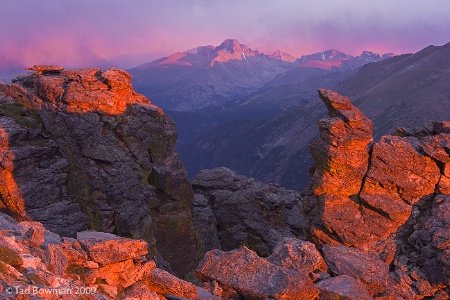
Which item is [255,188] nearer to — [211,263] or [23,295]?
[211,263]

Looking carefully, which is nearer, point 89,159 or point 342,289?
point 342,289

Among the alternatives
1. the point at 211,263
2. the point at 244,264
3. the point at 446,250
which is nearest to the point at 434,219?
the point at 446,250

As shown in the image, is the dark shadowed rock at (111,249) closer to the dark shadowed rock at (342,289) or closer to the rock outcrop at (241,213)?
the dark shadowed rock at (342,289)

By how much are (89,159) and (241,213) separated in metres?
27.5

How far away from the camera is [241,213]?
60281mm

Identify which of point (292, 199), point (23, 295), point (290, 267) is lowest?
point (292, 199)

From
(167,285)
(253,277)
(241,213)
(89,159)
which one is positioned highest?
(89,159)

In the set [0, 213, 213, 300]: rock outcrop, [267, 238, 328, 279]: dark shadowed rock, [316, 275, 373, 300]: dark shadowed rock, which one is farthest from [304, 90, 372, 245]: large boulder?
[0, 213, 213, 300]: rock outcrop

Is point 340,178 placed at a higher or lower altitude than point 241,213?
higher

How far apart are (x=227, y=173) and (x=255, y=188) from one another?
231 inches

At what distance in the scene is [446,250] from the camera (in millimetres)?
25938

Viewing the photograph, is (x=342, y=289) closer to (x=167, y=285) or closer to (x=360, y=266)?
(x=360, y=266)

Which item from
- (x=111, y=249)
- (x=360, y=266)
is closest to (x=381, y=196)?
(x=360, y=266)

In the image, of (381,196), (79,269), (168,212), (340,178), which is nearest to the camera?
(79,269)
